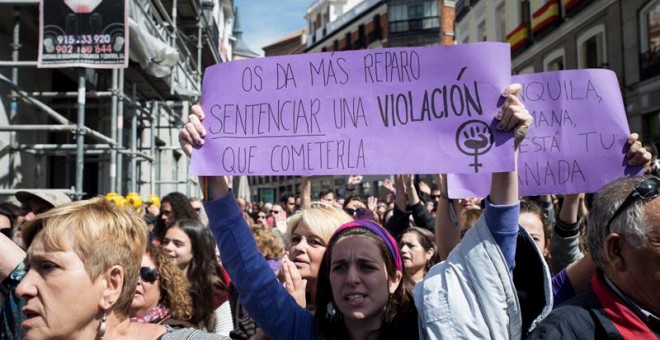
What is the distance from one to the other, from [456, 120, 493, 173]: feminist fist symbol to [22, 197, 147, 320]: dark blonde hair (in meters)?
1.15

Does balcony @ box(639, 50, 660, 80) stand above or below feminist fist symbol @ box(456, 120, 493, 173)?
above

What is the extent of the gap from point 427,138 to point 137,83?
9.43 metres

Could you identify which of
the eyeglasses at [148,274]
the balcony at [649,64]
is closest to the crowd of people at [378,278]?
the eyeglasses at [148,274]

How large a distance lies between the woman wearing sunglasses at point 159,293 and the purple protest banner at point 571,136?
1.49 m

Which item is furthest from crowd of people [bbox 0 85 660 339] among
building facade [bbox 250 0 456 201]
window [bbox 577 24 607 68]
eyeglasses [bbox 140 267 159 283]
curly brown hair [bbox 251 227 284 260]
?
building facade [bbox 250 0 456 201]

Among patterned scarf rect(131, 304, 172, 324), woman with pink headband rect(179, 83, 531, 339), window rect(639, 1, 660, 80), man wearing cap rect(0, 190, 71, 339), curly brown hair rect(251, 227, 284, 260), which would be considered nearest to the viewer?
woman with pink headband rect(179, 83, 531, 339)

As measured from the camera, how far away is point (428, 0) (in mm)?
41500

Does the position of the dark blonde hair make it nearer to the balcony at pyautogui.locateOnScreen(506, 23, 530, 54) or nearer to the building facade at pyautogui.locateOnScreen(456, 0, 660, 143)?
the building facade at pyautogui.locateOnScreen(456, 0, 660, 143)

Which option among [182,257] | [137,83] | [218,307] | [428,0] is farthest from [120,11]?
[428,0]

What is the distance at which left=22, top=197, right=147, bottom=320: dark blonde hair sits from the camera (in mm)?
1780

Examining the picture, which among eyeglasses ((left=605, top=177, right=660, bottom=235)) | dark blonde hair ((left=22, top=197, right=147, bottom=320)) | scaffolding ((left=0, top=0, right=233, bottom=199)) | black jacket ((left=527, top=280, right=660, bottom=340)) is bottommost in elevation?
black jacket ((left=527, top=280, right=660, bottom=340))

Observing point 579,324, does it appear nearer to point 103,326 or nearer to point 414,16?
point 103,326

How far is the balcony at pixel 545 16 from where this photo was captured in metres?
19.0

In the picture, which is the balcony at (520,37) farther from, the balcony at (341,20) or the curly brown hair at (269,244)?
the balcony at (341,20)
